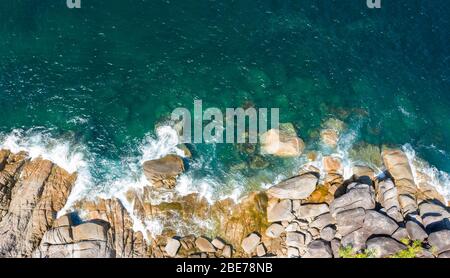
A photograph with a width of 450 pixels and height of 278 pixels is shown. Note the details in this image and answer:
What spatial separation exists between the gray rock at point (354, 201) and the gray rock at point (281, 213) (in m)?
6.08

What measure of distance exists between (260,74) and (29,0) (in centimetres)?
4168

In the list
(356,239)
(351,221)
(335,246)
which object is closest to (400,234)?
(356,239)

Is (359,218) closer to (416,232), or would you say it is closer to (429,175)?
(416,232)

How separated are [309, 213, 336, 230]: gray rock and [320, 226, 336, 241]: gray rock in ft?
2.70

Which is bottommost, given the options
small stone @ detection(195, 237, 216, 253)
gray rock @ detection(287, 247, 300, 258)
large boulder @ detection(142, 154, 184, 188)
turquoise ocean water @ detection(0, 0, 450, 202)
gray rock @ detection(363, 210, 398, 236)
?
gray rock @ detection(287, 247, 300, 258)

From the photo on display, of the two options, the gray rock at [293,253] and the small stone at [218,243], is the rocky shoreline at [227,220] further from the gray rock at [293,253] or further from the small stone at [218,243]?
the small stone at [218,243]

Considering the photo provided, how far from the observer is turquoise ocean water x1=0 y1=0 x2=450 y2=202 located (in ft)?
238

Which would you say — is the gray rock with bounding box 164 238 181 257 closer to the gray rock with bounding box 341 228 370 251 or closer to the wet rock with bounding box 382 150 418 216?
the gray rock with bounding box 341 228 370 251

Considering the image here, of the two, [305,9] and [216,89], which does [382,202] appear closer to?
[216,89]

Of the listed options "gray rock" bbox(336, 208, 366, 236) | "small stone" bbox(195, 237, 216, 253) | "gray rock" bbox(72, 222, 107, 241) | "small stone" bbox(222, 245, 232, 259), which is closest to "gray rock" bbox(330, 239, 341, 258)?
"gray rock" bbox(336, 208, 366, 236)

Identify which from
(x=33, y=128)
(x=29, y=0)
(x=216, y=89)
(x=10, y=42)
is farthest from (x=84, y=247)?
(x=29, y=0)

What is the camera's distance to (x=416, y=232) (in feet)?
217

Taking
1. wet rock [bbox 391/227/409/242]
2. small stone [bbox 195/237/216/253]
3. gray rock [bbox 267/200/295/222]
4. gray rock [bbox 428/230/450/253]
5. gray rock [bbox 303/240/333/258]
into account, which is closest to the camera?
gray rock [bbox 428/230/450/253]

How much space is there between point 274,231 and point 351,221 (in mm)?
10574
